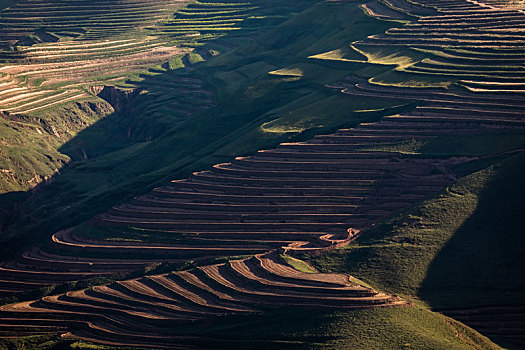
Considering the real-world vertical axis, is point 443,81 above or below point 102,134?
above

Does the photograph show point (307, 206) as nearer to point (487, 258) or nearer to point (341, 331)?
point (487, 258)

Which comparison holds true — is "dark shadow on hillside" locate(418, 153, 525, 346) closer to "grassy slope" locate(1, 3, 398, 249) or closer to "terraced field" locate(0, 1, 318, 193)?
"grassy slope" locate(1, 3, 398, 249)

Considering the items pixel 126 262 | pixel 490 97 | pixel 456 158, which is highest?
pixel 490 97

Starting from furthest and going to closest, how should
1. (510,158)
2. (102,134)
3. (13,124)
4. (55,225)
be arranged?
(102,134), (13,124), (55,225), (510,158)

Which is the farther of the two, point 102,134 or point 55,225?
point 102,134

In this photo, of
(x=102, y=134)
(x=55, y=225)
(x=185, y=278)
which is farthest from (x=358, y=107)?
(x=102, y=134)

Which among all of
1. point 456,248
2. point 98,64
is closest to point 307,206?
point 456,248

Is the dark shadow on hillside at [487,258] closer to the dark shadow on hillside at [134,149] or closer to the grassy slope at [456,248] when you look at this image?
the grassy slope at [456,248]

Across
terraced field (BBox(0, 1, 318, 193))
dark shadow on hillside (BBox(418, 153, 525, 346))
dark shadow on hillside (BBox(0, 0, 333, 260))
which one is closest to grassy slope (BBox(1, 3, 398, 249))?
dark shadow on hillside (BBox(0, 0, 333, 260))

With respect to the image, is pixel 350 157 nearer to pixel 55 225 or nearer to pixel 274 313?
pixel 274 313
